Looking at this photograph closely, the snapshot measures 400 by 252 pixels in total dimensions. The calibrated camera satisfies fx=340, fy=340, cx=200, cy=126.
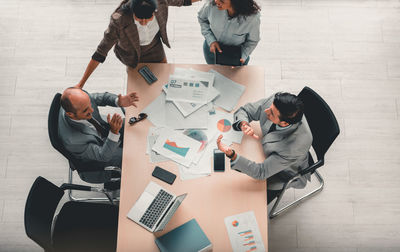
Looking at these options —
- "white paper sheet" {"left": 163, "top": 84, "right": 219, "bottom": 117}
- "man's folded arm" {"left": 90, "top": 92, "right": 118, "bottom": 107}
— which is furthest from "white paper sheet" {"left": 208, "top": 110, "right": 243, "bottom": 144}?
"man's folded arm" {"left": 90, "top": 92, "right": 118, "bottom": 107}

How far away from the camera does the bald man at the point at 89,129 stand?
2188 millimetres

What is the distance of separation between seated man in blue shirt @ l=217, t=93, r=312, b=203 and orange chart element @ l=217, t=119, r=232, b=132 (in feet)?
0.25

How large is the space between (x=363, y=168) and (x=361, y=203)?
33 centimetres

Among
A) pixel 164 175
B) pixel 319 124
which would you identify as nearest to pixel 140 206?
pixel 164 175

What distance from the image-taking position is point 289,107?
2027 mm

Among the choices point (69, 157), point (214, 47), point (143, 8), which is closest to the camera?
point (143, 8)

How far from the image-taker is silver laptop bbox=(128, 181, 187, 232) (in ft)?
6.97

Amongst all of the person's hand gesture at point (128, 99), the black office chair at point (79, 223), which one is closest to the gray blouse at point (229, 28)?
the person's hand gesture at point (128, 99)

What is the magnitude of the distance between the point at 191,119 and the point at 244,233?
0.87 m

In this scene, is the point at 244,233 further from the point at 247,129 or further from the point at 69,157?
the point at 69,157

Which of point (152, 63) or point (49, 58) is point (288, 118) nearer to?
point (152, 63)

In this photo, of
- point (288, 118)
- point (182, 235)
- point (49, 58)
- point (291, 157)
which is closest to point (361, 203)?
point (291, 157)

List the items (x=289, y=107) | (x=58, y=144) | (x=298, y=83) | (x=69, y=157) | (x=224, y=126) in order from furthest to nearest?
(x=298, y=83) < (x=224, y=126) < (x=69, y=157) < (x=58, y=144) < (x=289, y=107)

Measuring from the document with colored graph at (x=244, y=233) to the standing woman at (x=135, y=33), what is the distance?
136cm
